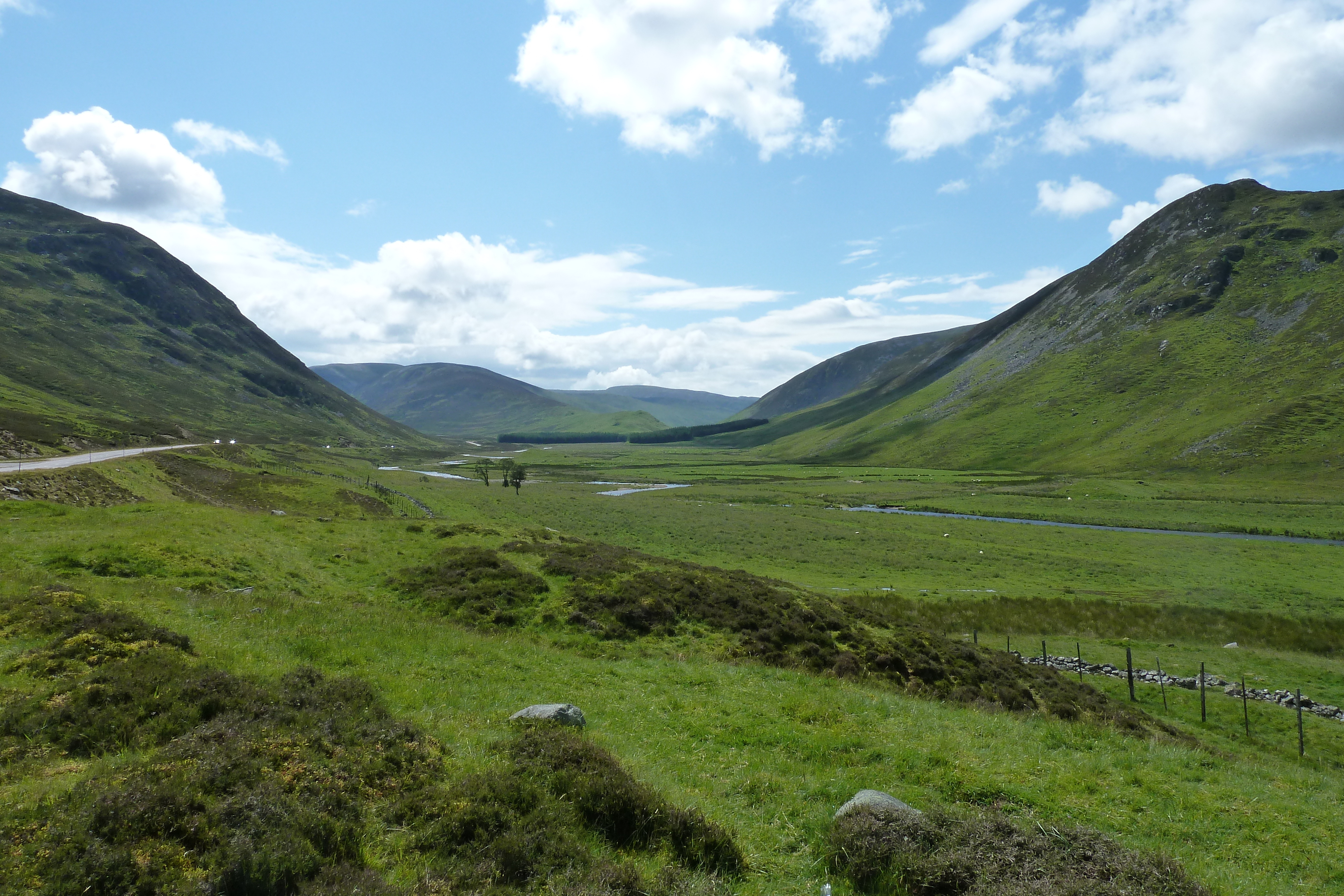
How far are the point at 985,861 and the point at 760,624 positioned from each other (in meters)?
17.7

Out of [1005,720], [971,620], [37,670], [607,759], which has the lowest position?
[971,620]

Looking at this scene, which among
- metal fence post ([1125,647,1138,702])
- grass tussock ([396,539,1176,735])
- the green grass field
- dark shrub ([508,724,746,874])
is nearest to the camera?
dark shrub ([508,724,746,874])

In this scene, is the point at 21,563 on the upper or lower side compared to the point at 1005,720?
upper

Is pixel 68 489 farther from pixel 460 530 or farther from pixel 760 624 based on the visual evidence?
pixel 760 624

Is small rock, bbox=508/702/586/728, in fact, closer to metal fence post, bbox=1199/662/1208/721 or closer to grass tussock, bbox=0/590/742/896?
grass tussock, bbox=0/590/742/896

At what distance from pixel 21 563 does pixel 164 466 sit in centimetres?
5463

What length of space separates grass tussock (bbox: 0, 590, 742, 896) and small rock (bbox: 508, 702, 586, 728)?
0.92m

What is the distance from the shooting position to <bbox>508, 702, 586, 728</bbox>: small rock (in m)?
12.6

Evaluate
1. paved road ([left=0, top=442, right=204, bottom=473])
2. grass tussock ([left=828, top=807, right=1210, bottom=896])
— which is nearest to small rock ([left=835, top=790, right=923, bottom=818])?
grass tussock ([left=828, top=807, right=1210, bottom=896])

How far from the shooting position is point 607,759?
10328mm

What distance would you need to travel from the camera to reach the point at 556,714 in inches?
501

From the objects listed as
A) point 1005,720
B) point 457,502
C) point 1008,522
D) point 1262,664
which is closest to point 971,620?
point 1262,664

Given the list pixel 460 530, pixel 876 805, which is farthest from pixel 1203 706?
pixel 460 530

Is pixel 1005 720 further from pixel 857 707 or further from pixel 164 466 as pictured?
pixel 164 466
